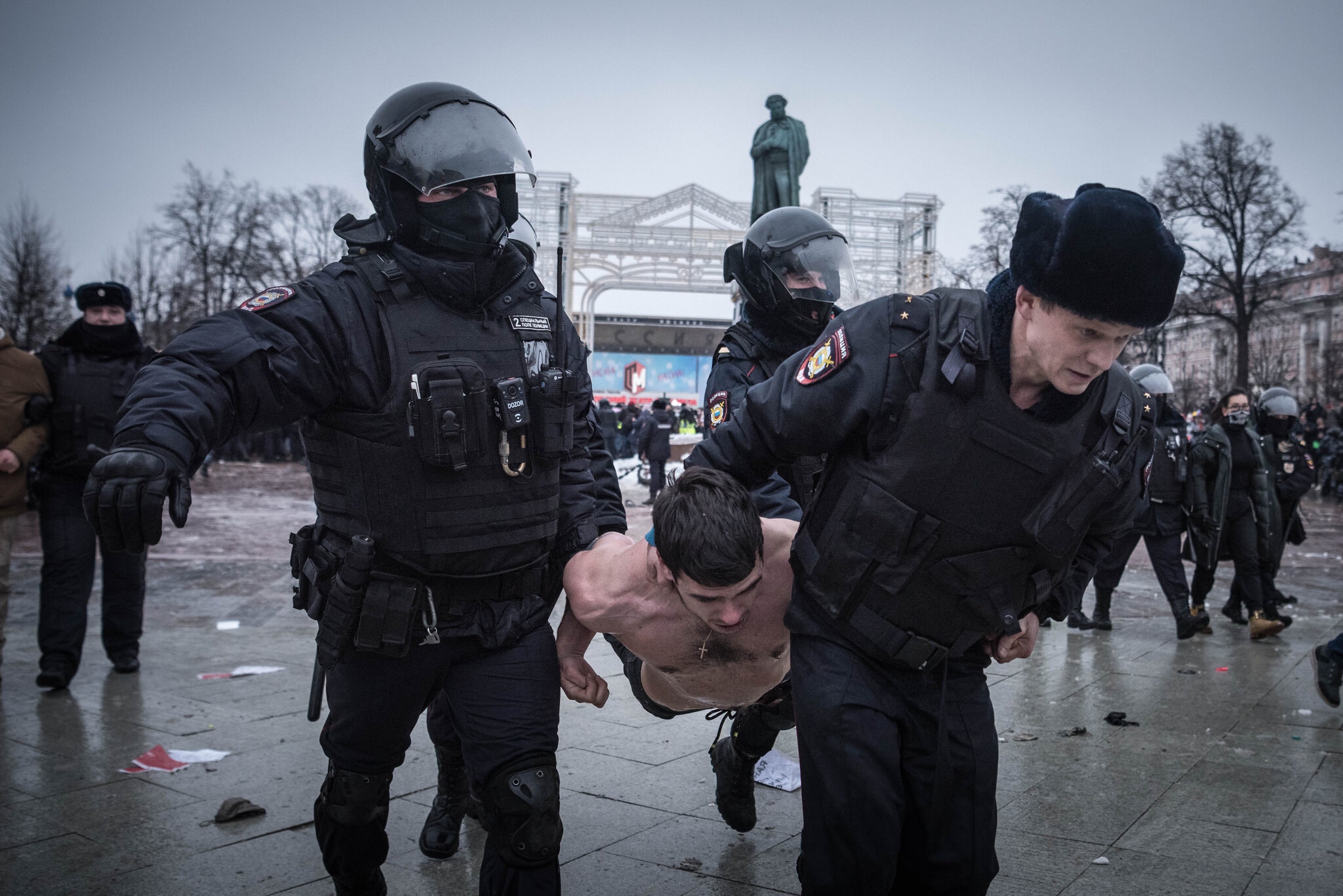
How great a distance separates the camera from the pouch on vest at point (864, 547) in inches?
85.7

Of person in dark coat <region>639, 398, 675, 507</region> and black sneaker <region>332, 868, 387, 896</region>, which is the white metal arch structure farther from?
black sneaker <region>332, 868, 387, 896</region>

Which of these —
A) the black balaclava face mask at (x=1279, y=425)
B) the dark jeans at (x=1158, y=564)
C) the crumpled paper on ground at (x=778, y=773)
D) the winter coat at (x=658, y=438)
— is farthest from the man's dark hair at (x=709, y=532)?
the winter coat at (x=658, y=438)

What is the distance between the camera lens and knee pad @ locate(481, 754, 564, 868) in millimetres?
2324

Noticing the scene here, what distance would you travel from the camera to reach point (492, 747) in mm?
2426

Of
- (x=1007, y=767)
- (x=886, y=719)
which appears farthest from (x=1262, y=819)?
(x=886, y=719)

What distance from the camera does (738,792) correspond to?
11.4 ft

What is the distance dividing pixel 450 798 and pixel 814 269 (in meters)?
2.23

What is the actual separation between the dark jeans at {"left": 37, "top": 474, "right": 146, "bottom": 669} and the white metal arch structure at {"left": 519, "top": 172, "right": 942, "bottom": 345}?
30.8 metres

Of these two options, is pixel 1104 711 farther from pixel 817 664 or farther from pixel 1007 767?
pixel 817 664

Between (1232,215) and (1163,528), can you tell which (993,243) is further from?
(1163,528)

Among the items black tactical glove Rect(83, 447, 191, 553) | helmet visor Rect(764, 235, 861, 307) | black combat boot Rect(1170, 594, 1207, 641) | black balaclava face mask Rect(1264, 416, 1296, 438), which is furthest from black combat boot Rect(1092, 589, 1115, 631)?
black tactical glove Rect(83, 447, 191, 553)

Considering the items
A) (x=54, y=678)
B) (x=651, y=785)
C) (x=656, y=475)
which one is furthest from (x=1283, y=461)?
(x=656, y=475)

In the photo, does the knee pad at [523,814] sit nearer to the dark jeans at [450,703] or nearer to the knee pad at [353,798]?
the dark jeans at [450,703]

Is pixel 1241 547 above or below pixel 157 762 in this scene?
above
